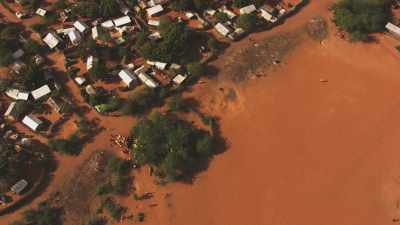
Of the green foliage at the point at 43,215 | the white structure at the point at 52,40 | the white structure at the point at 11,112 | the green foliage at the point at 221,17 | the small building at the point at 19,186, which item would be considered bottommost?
the green foliage at the point at 43,215

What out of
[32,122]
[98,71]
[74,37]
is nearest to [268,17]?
[98,71]

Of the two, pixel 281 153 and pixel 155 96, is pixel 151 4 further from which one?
pixel 281 153

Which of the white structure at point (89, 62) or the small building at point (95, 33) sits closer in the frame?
the white structure at point (89, 62)

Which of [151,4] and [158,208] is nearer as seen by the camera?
[158,208]

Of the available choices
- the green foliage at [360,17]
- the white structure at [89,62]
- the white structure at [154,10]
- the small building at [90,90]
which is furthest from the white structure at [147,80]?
the green foliage at [360,17]

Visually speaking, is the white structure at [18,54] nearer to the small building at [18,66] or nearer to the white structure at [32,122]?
the small building at [18,66]

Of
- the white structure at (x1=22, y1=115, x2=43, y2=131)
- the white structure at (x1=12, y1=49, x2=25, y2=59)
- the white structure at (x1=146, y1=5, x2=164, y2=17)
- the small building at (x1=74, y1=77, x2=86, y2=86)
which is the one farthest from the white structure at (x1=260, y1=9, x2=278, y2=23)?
the white structure at (x1=12, y1=49, x2=25, y2=59)

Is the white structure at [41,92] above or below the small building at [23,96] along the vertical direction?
above

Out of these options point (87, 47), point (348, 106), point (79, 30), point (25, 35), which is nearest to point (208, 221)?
point (348, 106)

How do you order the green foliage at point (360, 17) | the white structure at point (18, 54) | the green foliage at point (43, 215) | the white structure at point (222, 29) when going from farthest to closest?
the white structure at point (222, 29) → the green foliage at point (360, 17) → the white structure at point (18, 54) → the green foliage at point (43, 215)
